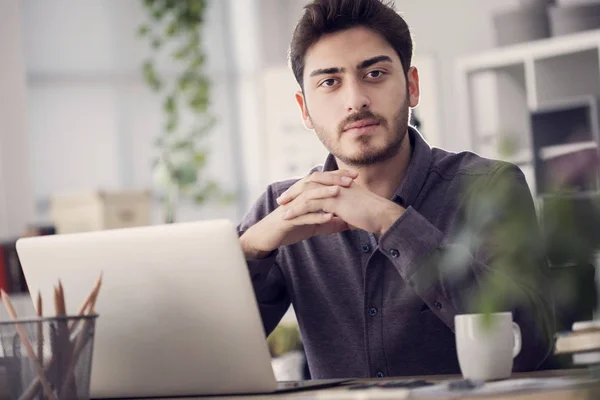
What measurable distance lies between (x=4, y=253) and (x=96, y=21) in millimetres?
1994

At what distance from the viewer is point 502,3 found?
5270 millimetres

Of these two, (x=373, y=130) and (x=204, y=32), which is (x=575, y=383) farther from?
(x=204, y=32)

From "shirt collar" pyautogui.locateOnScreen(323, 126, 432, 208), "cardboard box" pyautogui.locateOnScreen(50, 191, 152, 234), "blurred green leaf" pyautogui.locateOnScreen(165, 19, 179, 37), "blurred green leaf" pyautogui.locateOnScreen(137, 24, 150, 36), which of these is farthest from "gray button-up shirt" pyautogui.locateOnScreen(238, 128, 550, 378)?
"blurred green leaf" pyautogui.locateOnScreen(137, 24, 150, 36)

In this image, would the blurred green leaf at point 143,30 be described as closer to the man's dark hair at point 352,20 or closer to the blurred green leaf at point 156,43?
the blurred green leaf at point 156,43

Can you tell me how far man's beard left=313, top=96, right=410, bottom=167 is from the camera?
1917mm

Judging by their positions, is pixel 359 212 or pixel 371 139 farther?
pixel 371 139

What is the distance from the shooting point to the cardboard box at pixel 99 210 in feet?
15.4

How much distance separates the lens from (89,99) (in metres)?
5.95

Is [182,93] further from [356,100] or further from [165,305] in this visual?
[165,305]

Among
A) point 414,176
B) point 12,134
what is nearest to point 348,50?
point 414,176

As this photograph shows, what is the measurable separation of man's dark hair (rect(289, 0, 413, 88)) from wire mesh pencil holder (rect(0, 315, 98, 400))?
3.31 ft

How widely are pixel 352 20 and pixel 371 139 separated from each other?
28 centimetres

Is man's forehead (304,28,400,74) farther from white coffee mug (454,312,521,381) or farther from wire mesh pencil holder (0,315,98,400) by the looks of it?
wire mesh pencil holder (0,315,98,400)

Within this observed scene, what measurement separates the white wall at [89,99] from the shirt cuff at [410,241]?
4.57 meters
